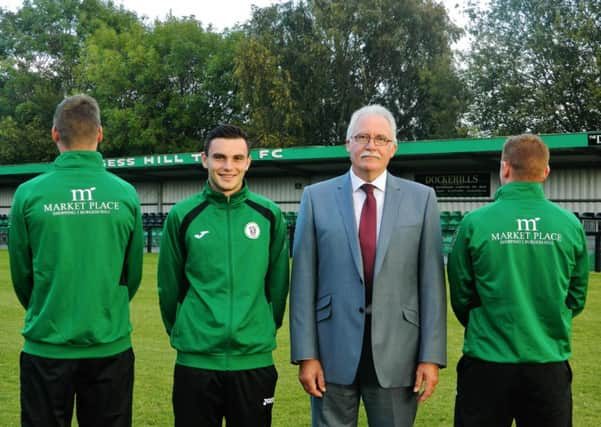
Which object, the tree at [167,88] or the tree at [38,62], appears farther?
the tree at [38,62]

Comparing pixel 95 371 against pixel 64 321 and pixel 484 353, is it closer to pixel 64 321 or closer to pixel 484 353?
pixel 64 321

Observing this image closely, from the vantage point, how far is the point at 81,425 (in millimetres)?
3590

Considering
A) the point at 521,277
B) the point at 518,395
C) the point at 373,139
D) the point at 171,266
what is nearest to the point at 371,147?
the point at 373,139

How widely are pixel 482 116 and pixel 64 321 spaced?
127ft

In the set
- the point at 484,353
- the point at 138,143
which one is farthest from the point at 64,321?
the point at 138,143

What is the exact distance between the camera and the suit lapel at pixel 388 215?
3.44 metres

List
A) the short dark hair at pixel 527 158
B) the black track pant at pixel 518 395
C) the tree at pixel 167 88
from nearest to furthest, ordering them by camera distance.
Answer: the black track pant at pixel 518 395
the short dark hair at pixel 527 158
the tree at pixel 167 88

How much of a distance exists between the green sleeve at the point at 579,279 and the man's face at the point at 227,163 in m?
1.76

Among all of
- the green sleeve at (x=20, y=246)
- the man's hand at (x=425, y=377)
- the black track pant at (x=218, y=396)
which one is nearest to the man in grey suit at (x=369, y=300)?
the man's hand at (x=425, y=377)

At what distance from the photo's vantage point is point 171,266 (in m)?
3.65

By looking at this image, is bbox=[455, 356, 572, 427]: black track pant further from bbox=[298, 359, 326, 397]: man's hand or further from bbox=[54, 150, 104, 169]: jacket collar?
bbox=[54, 150, 104, 169]: jacket collar

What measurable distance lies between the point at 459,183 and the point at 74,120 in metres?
21.2

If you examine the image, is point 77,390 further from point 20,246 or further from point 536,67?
point 536,67

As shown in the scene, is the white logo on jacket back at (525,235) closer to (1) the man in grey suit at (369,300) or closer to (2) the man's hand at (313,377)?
(1) the man in grey suit at (369,300)
